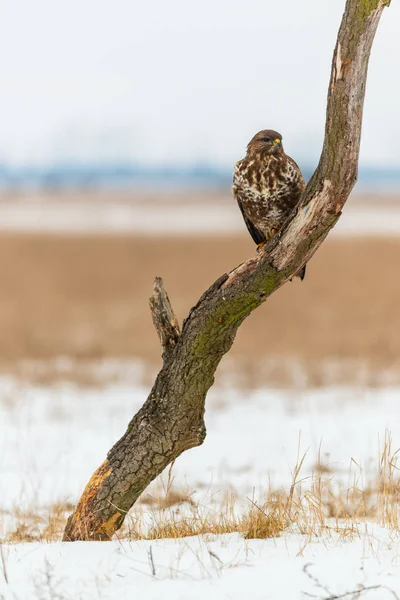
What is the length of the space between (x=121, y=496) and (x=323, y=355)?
9.34 metres

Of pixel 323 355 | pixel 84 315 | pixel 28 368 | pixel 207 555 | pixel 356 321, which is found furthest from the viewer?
pixel 84 315

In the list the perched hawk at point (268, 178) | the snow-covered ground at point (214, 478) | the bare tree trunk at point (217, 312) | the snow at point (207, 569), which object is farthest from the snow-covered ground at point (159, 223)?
the snow at point (207, 569)

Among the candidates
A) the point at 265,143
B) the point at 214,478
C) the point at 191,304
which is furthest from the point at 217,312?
the point at 191,304

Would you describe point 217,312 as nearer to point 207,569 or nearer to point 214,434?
point 207,569

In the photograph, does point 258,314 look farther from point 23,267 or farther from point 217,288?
point 217,288

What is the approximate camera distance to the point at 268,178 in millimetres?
5039

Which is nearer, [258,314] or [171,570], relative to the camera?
[171,570]

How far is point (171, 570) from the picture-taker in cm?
397

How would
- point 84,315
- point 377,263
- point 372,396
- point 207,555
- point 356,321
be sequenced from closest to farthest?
point 207,555 < point 372,396 < point 356,321 < point 84,315 < point 377,263

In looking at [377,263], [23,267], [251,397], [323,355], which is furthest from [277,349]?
[23,267]

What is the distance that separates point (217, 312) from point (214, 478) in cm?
340

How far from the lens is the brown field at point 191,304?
45.1 ft

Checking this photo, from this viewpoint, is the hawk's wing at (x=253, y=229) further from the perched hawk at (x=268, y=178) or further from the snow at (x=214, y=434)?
the snow at (x=214, y=434)

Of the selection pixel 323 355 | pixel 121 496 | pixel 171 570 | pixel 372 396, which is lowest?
pixel 171 570
